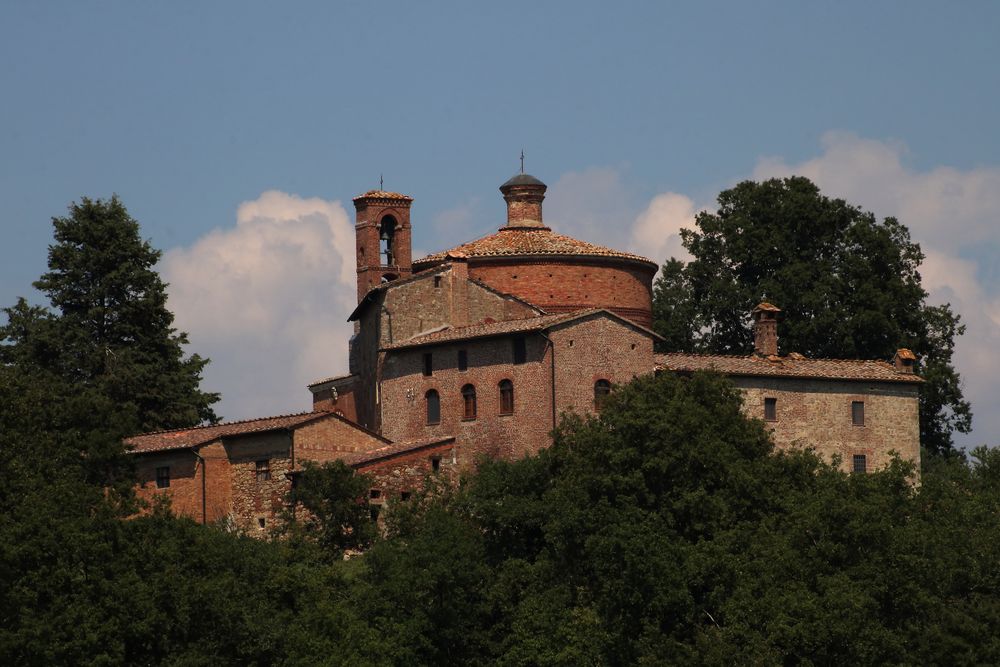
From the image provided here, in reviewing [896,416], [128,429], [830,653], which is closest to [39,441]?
[128,429]

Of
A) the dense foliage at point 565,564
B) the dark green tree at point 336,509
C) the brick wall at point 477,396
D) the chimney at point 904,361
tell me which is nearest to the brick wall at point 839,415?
the chimney at point 904,361

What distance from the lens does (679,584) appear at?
155 feet

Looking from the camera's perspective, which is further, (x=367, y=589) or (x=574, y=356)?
(x=574, y=356)

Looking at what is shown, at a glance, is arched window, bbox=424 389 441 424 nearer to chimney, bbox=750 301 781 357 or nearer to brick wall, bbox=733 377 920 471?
brick wall, bbox=733 377 920 471

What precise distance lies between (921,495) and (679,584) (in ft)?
21.6

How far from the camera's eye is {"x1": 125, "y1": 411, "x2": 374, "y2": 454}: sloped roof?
57312mm

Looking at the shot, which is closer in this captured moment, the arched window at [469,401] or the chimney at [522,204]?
the arched window at [469,401]

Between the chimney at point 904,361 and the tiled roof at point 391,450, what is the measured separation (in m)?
13.0

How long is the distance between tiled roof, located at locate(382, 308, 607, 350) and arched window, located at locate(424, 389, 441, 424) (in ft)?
4.20

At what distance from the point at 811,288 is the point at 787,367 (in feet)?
32.1

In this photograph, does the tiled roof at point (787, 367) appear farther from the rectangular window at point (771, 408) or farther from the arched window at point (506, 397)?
the arched window at point (506, 397)

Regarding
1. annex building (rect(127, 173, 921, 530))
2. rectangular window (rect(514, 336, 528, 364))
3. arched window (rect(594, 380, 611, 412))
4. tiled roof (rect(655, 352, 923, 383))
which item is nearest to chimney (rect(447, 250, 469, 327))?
annex building (rect(127, 173, 921, 530))

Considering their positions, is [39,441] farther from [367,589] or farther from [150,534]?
[367,589]

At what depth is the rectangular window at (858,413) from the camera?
60.0 metres
